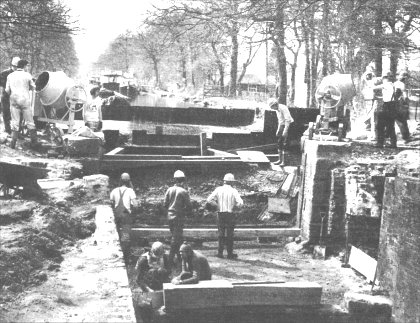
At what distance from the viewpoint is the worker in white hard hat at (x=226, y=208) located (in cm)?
1078

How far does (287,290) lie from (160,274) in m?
1.89

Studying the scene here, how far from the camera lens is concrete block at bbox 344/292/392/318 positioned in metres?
8.21

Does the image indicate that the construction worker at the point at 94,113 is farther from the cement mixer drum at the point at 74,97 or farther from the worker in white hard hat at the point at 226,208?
the worker in white hard hat at the point at 226,208

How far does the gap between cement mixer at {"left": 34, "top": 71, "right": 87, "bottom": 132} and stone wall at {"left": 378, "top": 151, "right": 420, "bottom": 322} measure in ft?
27.8

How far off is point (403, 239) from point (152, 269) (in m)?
3.73

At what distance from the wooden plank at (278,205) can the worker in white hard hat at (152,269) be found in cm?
521

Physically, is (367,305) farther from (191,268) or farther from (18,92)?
(18,92)

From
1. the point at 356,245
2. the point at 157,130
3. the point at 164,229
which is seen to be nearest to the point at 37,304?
the point at 164,229

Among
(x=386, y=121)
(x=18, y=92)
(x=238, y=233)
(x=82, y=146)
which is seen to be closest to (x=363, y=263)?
(x=238, y=233)

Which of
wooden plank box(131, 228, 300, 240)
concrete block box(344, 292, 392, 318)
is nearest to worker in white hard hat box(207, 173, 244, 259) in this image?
wooden plank box(131, 228, 300, 240)

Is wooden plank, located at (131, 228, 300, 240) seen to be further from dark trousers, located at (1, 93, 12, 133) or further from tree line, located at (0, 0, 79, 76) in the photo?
dark trousers, located at (1, 93, 12, 133)

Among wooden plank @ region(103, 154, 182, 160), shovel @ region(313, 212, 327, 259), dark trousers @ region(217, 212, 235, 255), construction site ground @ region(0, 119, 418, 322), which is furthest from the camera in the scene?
wooden plank @ region(103, 154, 182, 160)

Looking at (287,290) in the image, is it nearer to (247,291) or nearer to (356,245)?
(247,291)

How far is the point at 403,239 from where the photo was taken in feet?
26.9
